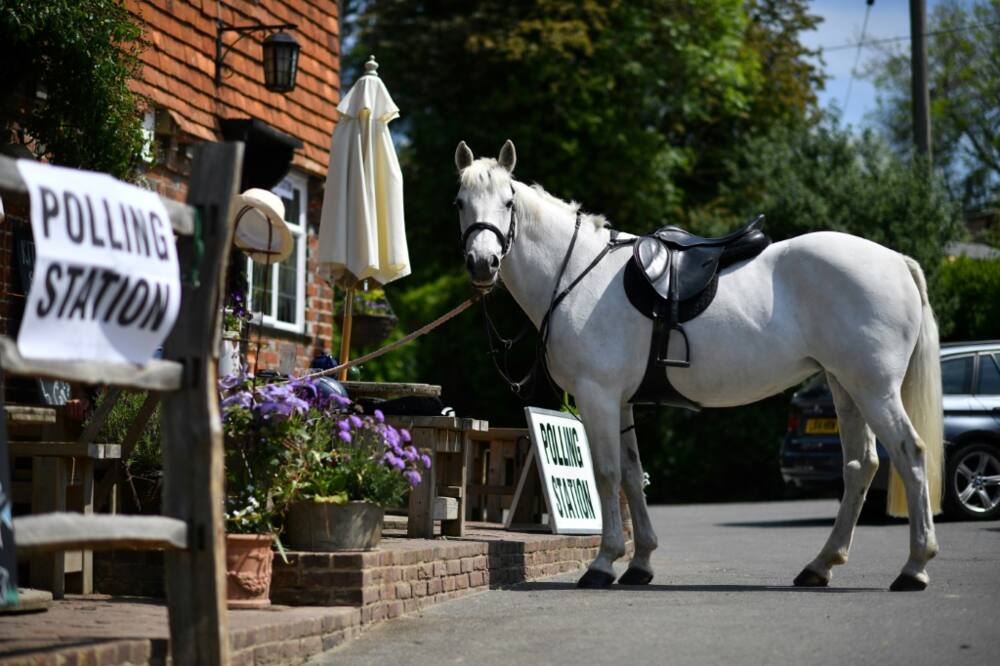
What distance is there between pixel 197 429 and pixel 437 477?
4324 millimetres

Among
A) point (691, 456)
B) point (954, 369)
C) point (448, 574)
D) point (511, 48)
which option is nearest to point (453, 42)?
point (511, 48)

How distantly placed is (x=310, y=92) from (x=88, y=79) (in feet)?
17.1

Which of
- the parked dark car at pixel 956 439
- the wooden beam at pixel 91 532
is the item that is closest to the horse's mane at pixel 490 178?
the wooden beam at pixel 91 532

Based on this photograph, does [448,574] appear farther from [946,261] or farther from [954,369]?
[946,261]

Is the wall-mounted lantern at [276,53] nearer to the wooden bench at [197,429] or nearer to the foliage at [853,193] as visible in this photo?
the wooden bench at [197,429]

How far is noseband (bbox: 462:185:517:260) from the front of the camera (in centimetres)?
864

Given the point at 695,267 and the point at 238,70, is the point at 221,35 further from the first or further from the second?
the point at 695,267

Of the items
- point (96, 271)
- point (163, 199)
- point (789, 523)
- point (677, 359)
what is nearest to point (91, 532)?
point (96, 271)

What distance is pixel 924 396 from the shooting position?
28.8 feet

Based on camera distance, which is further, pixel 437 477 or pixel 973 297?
pixel 973 297

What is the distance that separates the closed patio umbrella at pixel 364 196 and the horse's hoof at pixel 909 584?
4.25 meters

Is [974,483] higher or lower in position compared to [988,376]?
lower

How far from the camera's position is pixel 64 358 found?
459 centimetres

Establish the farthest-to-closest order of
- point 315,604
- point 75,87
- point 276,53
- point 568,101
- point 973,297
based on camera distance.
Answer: point 568,101 → point 973,297 → point 276,53 → point 75,87 → point 315,604
